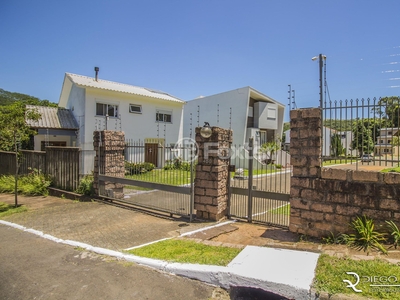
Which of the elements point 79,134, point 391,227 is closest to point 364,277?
point 391,227

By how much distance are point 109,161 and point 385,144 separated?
7.53 metres

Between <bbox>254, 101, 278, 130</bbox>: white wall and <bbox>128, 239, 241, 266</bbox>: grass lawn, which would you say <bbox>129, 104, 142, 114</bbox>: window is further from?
<bbox>128, 239, 241, 266</bbox>: grass lawn

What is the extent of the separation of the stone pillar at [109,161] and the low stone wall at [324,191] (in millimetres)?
5843

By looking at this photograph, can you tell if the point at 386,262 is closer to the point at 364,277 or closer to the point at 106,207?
the point at 364,277

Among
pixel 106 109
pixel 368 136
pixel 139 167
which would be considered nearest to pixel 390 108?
pixel 368 136

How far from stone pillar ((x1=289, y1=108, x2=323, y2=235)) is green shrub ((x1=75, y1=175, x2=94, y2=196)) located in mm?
6868

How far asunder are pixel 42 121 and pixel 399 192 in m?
17.3

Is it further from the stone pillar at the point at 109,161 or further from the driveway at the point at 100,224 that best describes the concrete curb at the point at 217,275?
the stone pillar at the point at 109,161

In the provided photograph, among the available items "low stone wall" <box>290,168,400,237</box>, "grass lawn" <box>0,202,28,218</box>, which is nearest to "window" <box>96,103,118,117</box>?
"grass lawn" <box>0,202,28,218</box>

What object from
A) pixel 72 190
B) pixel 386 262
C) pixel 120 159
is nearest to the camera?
pixel 386 262

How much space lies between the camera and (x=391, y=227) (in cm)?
419

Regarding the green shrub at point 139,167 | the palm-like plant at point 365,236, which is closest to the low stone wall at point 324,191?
the palm-like plant at point 365,236

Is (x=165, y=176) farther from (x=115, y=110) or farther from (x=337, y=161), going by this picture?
(x=115, y=110)

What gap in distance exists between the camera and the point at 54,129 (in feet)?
51.7
